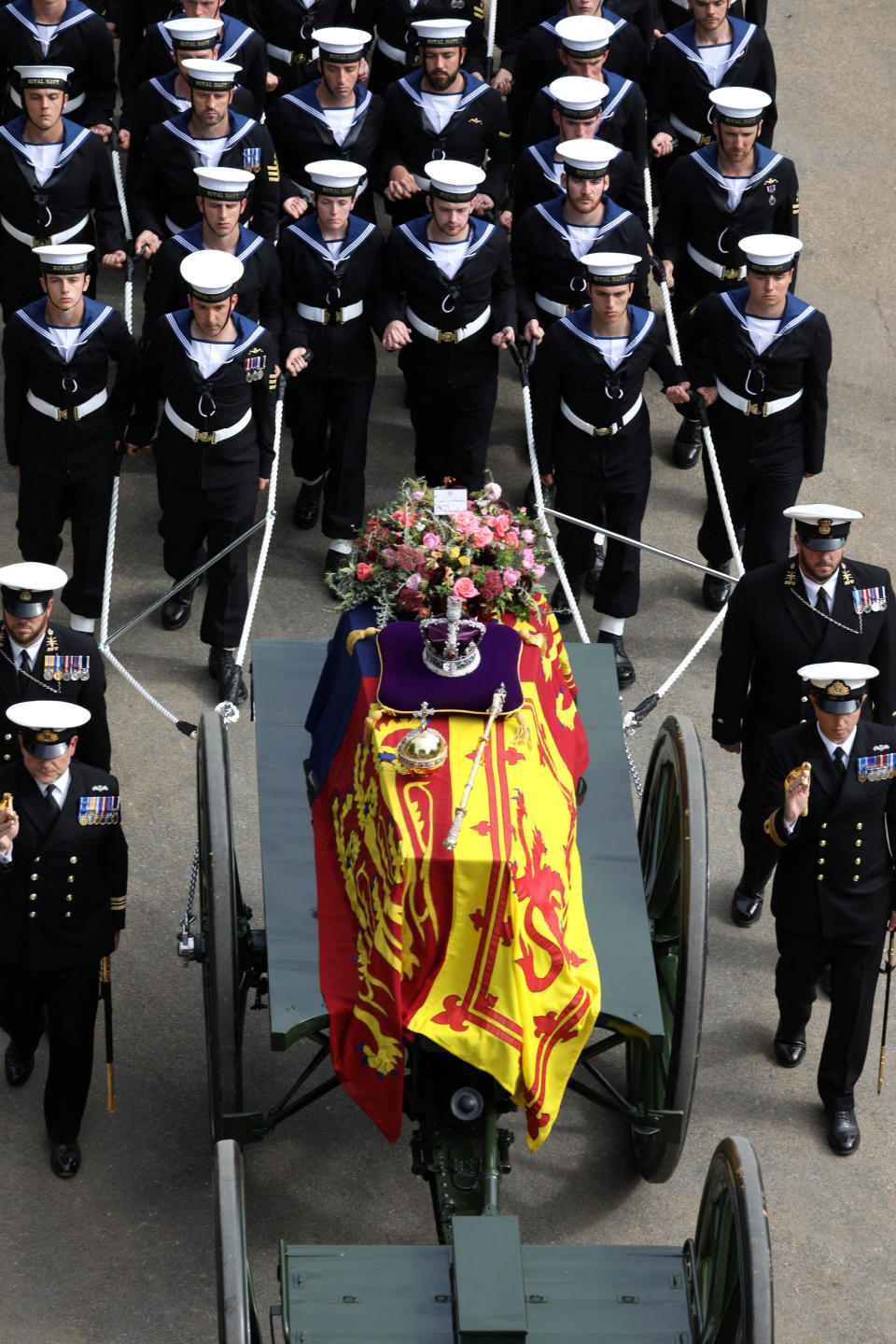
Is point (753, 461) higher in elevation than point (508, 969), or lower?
lower

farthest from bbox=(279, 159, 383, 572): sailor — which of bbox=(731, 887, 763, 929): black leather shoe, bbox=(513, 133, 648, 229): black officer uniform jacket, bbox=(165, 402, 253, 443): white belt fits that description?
bbox=(731, 887, 763, 929): black leather shoe

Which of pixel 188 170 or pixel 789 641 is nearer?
pixel 789 641

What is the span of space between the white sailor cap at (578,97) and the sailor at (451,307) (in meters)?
0.81

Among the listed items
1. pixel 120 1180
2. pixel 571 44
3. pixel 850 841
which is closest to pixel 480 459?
pixel 571 44

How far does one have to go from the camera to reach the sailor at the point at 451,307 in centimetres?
959

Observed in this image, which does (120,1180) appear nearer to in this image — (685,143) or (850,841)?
(850,841)

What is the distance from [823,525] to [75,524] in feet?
11.0

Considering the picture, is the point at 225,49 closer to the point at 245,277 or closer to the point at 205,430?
the point at 245,277

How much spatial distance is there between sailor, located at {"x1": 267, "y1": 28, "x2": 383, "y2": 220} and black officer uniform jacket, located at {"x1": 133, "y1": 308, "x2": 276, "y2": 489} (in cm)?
160

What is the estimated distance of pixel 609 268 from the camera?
9156 millimetres

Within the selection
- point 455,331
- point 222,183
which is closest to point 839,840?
point 455,331

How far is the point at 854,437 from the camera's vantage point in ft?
36.7

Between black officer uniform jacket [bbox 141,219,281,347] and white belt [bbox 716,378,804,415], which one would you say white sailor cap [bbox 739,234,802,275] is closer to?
white belt [bbox 716,378,804,415]

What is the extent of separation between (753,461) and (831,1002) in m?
2.91
